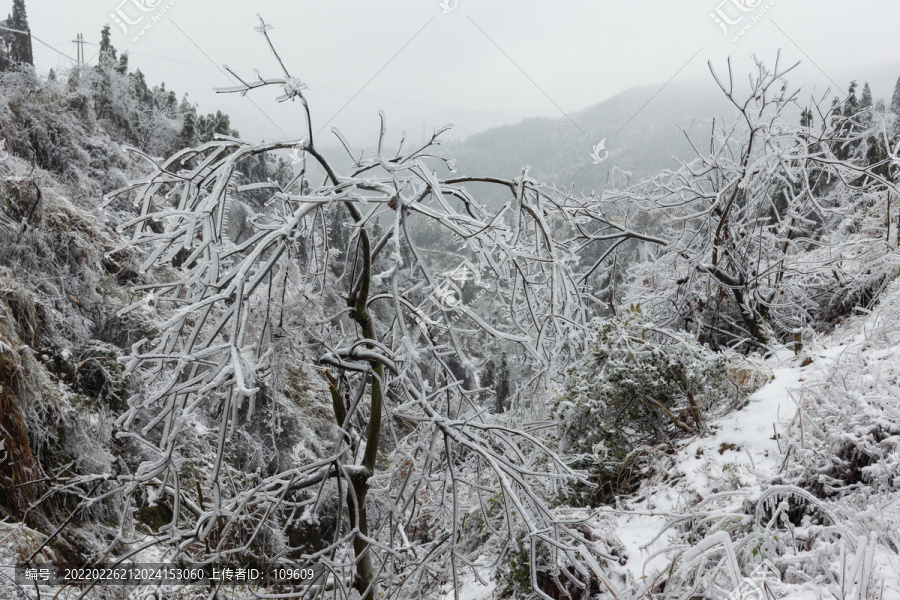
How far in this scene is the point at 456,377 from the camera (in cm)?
280

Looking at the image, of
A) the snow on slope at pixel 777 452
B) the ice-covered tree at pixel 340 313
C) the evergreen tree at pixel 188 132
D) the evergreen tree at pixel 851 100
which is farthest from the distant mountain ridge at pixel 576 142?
the ice-covered tree at pixel 340 313

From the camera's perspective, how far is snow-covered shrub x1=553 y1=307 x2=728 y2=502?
3008 mm

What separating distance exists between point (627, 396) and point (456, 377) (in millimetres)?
1113

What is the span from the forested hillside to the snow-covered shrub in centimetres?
2

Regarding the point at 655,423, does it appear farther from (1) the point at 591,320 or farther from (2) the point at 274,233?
(2) the point at 274,233

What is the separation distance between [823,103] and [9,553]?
5.99 meters

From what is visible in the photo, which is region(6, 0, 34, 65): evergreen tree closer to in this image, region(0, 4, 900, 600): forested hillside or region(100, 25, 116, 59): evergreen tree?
region(100, 25, 116, 59): evergreen tree

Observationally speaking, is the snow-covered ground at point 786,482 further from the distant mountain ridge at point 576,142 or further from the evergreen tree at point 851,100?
the distant mountain ridge at point 576,142

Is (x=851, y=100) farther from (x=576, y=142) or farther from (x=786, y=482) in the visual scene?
(x=576, y=142)

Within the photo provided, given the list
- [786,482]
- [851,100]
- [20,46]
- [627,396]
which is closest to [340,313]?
[786,482]

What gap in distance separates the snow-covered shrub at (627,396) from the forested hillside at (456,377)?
2cm

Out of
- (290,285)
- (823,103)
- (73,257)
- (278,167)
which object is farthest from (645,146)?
(290,285)

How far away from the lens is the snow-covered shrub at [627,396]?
301cm

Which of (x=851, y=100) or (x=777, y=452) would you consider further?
(x=851, y=100)
